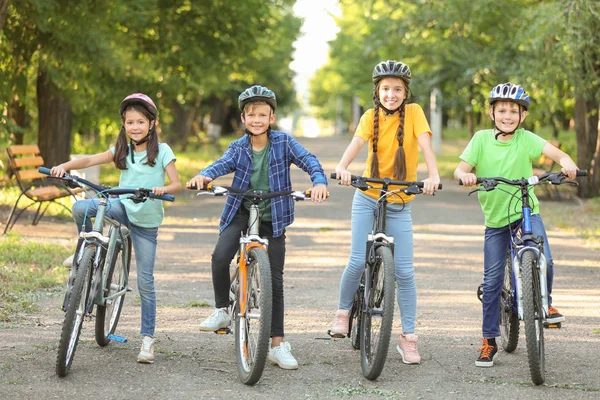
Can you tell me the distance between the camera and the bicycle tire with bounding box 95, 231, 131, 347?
22.1ft

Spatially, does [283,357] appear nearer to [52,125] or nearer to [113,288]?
[113,288]

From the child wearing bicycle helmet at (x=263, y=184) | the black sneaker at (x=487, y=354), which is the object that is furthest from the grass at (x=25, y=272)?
the black sneaker at (x=487, y=354)

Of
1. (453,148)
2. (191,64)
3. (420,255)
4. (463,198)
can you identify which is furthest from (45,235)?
(453,148)

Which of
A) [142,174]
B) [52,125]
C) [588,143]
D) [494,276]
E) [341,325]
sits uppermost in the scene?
[52,125]

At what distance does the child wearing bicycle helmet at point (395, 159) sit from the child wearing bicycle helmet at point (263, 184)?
391 millimetres

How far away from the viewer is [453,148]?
150ft

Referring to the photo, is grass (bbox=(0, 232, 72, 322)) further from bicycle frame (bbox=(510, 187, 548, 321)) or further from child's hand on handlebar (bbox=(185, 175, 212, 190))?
bicycle frame (bbox=(510, 187, 548, 321))

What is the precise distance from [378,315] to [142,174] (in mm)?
1775

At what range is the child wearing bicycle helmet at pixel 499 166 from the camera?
6695 mm

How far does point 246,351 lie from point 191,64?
16.3 m

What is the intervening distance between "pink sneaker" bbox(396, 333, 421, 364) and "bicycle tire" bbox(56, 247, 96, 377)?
2028 mm

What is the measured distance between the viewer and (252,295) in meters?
6.29

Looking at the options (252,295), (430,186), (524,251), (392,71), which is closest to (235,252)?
(252,295)

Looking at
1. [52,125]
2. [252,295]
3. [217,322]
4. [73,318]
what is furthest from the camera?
[52,125]
